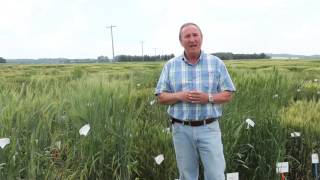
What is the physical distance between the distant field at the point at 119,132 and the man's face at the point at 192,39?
73cm

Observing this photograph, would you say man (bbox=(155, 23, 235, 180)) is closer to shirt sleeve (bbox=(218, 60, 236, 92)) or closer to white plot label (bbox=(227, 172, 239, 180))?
shirt sleeve (bbox=(218, 60, 236, 92))

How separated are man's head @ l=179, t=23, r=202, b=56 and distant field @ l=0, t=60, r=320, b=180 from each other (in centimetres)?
72

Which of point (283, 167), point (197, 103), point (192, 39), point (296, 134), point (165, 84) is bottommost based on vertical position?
point (283, 167)

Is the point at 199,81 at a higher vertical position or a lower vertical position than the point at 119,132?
higher

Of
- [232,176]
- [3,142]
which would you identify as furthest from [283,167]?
[3,142]

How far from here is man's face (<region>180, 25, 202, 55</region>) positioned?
11.8 ft

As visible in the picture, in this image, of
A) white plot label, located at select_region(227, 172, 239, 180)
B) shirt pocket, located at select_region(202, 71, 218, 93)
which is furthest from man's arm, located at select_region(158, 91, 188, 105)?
white plot label, located at select_region(227, 172, 239, 180)

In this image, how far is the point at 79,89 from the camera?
13.2 feet

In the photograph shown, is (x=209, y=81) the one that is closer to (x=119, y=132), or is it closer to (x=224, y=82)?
(x=224, y=82)

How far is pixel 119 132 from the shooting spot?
384 centimetres

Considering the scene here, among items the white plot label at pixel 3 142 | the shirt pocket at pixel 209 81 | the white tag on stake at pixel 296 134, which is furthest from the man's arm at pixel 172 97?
the white tag on stake at pixel 296 134

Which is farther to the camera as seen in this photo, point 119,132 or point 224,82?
point 119,132

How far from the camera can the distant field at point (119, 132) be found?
3.40 m

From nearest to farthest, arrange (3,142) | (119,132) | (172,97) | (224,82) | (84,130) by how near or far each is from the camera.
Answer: (3,142) → (84,130) → (172,97) → (224,82) → (119,132)
